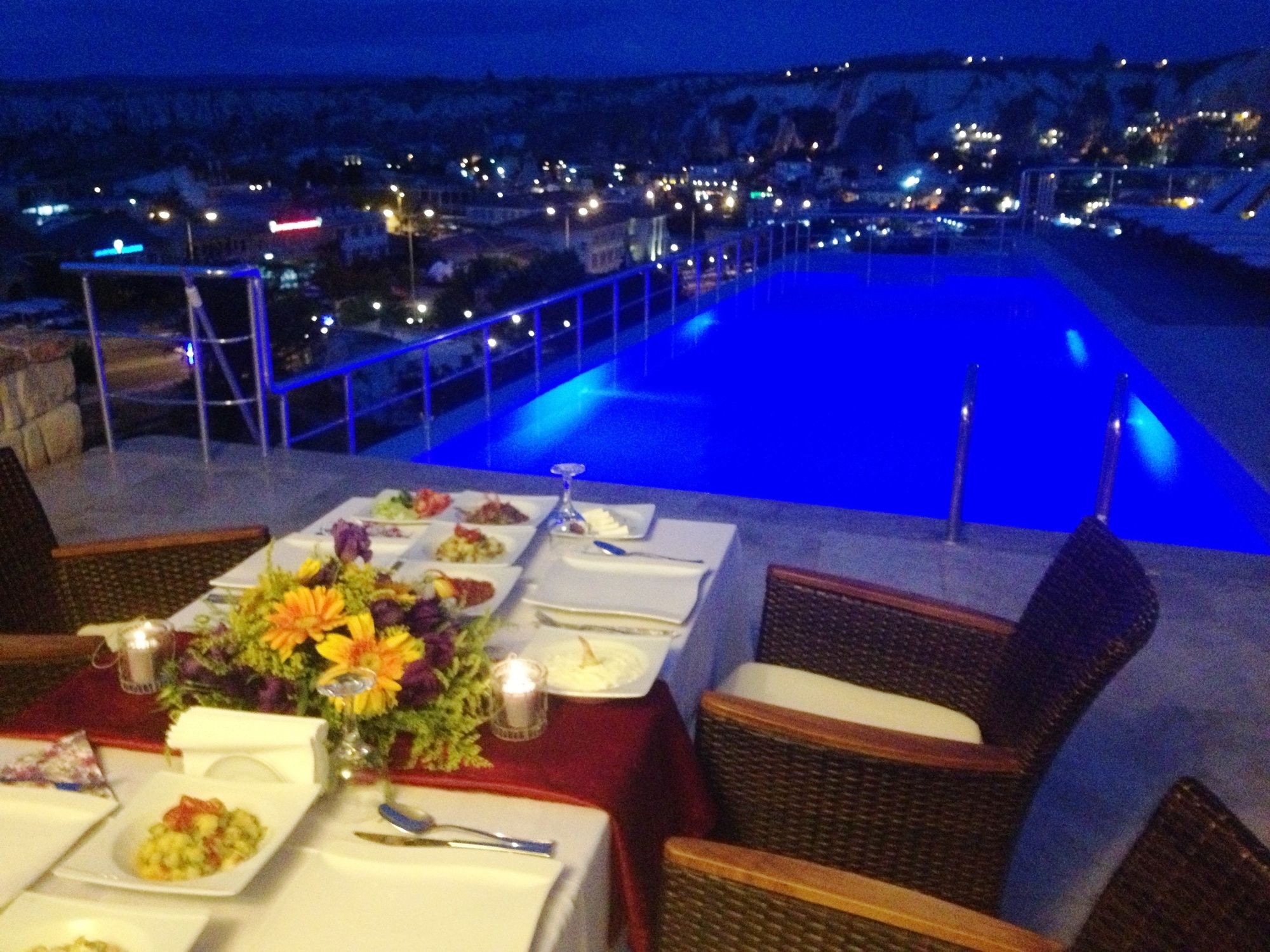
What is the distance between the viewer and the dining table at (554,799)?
106 cm

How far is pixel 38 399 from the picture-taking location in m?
4.13

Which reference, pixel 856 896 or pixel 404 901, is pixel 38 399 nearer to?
pixel 404 901

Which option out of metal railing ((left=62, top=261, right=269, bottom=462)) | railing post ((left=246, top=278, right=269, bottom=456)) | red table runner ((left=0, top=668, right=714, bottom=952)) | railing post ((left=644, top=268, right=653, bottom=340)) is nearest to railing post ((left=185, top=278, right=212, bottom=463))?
metal railing ((left=62, top=261, right=269, bottom=462))

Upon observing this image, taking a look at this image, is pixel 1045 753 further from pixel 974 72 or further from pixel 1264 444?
pixel 974 72

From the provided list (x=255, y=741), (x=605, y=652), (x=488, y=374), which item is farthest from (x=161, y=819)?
(x=488, y=374)

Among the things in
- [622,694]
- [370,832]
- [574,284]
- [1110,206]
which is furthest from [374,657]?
[1110,206]

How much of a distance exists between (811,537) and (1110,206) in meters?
9.34

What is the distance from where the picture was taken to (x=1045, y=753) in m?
1.49

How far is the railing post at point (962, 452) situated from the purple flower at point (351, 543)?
88.3 inches

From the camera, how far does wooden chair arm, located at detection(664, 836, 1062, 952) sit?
114cm

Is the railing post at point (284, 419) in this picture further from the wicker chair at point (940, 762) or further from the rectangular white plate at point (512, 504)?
the wicker chair at point (940, 762)

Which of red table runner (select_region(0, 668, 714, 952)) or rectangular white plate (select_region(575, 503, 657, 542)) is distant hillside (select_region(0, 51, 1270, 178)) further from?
red table runner (select_region(0, 668, 714, 952))

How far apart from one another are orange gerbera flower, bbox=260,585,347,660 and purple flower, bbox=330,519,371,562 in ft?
0.66

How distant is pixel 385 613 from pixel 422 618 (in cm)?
6
